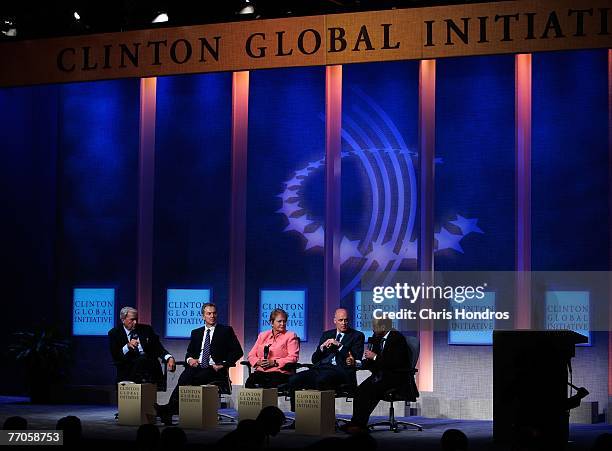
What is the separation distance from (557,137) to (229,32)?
135 inches

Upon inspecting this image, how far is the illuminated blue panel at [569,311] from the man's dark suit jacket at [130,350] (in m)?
3.51

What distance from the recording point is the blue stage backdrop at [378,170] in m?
10.6

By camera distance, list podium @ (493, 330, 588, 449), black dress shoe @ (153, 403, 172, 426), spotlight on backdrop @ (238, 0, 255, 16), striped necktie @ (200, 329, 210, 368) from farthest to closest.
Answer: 1. spotlight on backdrop @ (238, 0, 255, 16)
2. striped necktie @ (200, 329, 210, 368)
3. black dress shoe @ (153, 403, 172, 426)
4. podium @ (493, 330, 588, 449)

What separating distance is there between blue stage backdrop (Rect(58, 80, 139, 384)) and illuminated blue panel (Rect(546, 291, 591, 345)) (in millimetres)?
4165

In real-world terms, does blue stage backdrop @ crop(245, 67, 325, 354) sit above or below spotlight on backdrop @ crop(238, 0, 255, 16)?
below

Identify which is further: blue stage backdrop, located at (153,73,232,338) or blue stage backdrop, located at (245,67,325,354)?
blue stage backdrop, located at (153,73,232,338)

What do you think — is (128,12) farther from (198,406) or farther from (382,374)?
(382,374)

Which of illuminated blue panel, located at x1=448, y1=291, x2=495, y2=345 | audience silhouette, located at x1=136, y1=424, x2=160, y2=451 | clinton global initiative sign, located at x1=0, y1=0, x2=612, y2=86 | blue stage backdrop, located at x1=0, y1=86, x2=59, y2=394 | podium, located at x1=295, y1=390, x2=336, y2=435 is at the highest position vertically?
clinton global initiative sign, located at x1=0, y1=0, x2=612, y2=86

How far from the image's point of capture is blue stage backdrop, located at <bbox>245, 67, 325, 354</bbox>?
10852 mm

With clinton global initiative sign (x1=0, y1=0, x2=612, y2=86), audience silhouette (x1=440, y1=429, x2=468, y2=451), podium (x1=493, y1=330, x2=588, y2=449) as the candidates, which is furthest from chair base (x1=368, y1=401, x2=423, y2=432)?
audience silhouette (x1=440, y1=429, x2=468, y2=451)

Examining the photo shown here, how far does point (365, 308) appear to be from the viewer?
1065 cm

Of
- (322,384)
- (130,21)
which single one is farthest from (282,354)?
(130,21)

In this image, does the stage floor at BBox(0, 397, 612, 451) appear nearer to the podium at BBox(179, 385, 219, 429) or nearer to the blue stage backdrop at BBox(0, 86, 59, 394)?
the podium at BBox(179, 385, 219, 429)

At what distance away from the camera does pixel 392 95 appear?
1070 centimetres
